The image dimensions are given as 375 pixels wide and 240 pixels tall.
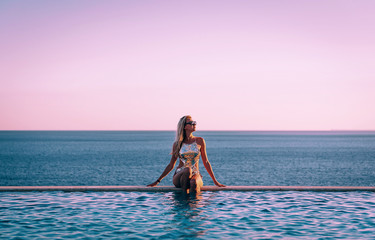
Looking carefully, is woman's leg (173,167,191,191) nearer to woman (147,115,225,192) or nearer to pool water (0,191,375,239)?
woman (147,115,225,192)

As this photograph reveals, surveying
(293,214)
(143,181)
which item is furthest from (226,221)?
(143,181)

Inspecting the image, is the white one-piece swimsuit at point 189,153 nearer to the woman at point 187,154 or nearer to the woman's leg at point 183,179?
the woman at point 187,154

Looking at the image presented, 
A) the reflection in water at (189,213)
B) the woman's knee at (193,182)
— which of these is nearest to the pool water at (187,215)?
the reflection in water at (189,213)

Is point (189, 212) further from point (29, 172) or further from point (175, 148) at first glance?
point (29, 172)

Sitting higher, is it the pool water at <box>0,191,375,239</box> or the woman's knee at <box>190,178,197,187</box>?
the woman's knee at <box>190,178,197,187</box>

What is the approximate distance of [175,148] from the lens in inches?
360

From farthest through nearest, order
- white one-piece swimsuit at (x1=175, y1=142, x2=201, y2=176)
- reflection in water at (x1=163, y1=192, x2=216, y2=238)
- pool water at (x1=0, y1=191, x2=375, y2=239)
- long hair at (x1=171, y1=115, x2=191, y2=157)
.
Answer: white one-piece swimsuit at (x1=175, y1=142, x2=201, y2=176), long hair at (x1=171, y1=115, x2=191, y2=157), reflection in water at (x1=163, y1=192, x2=216, y2=238), pool water at (x1=0, y1=191, x2=375, y2=239)

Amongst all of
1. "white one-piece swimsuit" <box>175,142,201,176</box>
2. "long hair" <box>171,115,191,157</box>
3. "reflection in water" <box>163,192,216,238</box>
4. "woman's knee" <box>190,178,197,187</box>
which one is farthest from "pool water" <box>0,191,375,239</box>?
"long hair" <box>171,115,191,157</box>

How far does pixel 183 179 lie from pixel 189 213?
1873 mm

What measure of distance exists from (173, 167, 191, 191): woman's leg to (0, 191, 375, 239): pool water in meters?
0.26

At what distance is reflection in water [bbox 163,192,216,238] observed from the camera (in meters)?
6.12

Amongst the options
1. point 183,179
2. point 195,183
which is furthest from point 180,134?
point 195,183

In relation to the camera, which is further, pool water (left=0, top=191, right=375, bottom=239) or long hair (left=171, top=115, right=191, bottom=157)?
long hair (left=171, top=115, right=191, bottom=157)

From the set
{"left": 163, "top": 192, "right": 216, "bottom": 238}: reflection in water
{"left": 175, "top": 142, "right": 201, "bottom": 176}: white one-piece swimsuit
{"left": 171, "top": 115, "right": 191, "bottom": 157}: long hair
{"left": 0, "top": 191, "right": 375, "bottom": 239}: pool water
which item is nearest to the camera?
{"left": 0, "top": 191, "right": 375, "bottom": 239}: pool water
